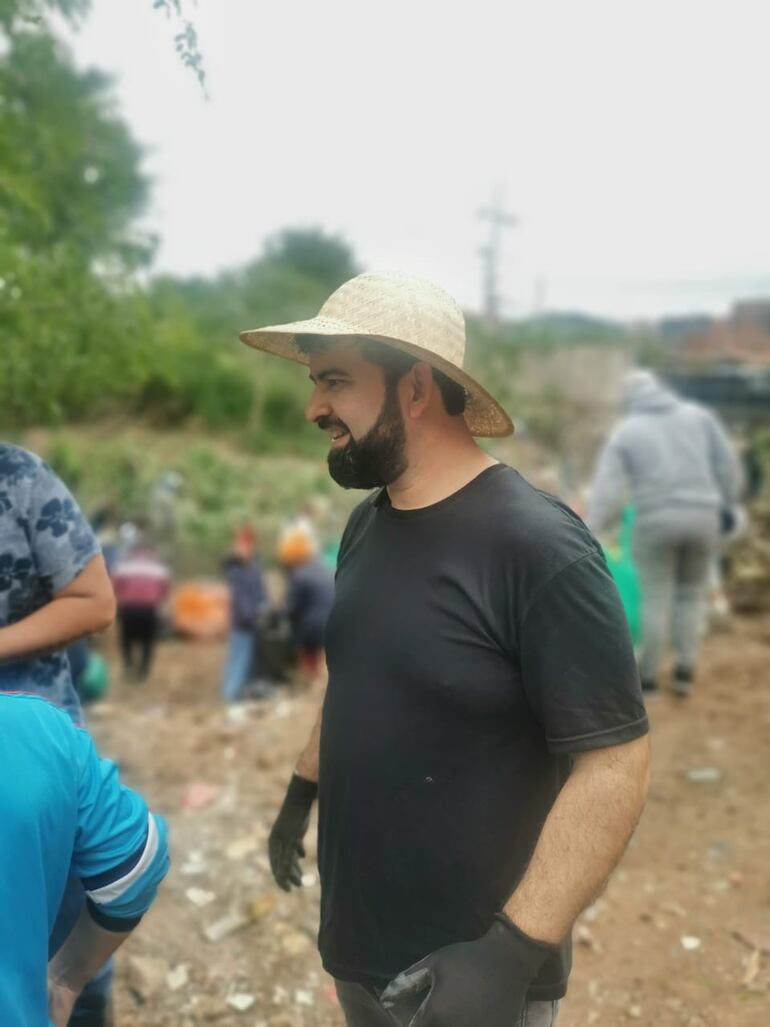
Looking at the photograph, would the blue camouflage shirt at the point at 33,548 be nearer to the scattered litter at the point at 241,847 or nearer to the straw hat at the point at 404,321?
the straw hat at the point at 404,321

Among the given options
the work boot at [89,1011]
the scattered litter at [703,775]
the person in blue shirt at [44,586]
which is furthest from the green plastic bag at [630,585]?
the work boot at [89,1011]

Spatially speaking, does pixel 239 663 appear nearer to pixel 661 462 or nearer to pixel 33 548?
pixel 661 462

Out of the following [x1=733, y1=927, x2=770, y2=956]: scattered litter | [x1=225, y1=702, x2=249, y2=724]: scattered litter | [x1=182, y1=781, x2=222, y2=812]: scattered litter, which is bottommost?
[x1=225, y1=702, x2=249, y2=724]: scattered litter

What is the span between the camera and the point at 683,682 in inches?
219

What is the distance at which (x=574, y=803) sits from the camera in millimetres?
1545

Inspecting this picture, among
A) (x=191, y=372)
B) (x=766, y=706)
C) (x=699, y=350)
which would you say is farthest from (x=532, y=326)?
(x=766, y=706)

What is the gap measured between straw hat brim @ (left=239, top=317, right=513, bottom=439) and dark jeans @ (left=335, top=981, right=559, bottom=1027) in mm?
1112

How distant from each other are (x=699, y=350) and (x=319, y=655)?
97.4ft

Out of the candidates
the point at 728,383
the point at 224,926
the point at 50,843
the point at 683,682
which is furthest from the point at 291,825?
the point at 728,383

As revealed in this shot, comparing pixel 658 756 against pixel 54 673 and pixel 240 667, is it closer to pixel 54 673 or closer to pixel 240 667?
pixel 54 673

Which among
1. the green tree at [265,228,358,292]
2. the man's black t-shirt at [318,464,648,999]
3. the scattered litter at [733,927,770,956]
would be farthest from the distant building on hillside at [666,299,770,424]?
the green tree at [265,228,358,292]

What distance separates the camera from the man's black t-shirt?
1556 millimetres

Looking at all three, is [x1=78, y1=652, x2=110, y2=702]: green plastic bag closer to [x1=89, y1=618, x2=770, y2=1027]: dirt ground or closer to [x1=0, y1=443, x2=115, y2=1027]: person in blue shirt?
[x1=89, y1=618, x2=770, y2=1027]: dirt ground

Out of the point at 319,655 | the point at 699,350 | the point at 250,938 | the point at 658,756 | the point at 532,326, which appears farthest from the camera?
the point at 699,350
